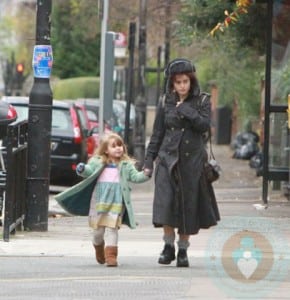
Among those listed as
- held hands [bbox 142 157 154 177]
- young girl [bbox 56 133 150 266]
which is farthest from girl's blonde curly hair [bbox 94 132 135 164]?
held hands [bbox 142 157 154 177]

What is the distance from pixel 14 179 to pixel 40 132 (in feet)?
3.31

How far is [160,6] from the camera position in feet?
92.5

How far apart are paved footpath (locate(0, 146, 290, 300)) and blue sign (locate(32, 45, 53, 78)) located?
1847 mm

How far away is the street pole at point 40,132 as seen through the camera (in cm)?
1246

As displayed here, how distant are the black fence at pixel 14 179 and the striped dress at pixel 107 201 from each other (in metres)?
1.75

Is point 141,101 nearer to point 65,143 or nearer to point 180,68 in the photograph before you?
point 65,143

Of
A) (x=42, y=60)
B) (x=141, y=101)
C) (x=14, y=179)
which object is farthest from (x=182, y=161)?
(x=141, y=101)

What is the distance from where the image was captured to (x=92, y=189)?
9.97 m

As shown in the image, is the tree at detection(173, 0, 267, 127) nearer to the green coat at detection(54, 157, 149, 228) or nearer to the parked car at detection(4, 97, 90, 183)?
the parked car at detection(4, 97, 90, 183)

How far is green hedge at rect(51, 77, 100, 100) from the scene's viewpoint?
175 feet

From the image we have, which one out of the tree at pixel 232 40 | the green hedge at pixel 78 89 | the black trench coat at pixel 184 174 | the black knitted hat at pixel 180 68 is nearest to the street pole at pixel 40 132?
the black trench coat at pixel 184 174

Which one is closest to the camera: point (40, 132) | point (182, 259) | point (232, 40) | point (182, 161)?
point (182, 161)

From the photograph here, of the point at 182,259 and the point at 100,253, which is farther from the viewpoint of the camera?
the point at 100,253

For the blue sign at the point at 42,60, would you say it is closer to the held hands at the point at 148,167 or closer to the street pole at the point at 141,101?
the held hands at the point at 148,167
